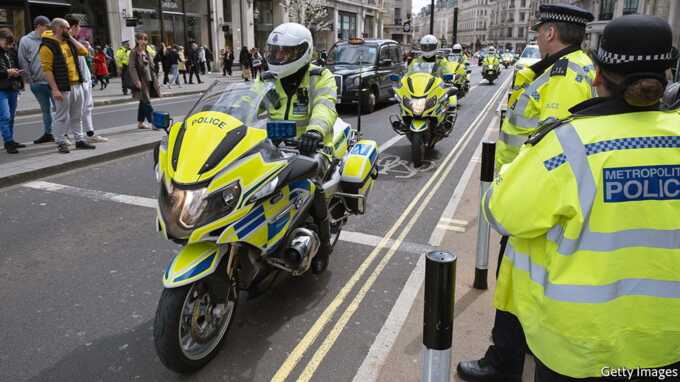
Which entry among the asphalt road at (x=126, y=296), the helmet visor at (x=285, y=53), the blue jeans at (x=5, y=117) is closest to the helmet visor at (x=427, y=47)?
the asphalt road at (x=126, y=296)

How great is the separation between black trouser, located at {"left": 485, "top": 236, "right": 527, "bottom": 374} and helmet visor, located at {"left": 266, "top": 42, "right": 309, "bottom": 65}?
2247 mm

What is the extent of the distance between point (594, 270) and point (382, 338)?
2076 millimetres

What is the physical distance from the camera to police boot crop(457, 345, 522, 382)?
293 centimetres

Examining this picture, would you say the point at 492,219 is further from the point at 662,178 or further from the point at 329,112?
the point at 329,112

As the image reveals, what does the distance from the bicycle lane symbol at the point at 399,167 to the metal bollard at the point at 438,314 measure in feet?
20.4

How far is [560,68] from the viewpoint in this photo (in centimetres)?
326

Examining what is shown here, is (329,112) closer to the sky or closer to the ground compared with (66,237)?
closer to the sky

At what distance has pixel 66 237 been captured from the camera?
521 cm

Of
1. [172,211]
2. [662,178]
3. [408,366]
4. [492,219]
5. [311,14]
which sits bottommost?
[408,366]

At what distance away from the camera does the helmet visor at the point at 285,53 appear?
13.0 feet

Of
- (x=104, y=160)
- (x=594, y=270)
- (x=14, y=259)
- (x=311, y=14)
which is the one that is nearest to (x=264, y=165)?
(x=594, y=270)

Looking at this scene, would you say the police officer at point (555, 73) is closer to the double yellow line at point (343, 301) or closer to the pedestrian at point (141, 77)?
the double yellow line at point (343, 301)

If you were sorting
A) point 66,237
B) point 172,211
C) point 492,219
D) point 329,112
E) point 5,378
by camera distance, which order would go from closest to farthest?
point 492,219, point 172,211, point 5,378, point 329,112, point 66,237

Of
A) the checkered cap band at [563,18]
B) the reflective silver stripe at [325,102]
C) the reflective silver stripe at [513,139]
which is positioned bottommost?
the reflective silver stripe at [513,139]
